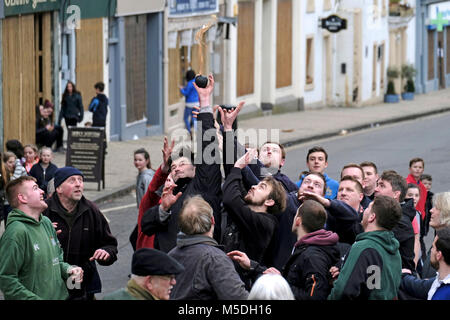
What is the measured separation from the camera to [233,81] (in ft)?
109

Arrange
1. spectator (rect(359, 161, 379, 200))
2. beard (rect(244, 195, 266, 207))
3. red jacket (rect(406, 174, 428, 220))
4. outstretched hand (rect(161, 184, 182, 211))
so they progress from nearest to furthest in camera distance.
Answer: beard (rect(244, 195, 266, 207)) < outstretched hand (rect(161, 184, 182, 211)) < spectator (rect(359, 161, 379, 200)) < red jacket (rect(406, 174, 428, 220))

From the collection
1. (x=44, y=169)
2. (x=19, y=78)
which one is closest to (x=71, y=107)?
(x=19, y=78)

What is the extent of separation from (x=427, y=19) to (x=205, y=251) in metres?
44.0

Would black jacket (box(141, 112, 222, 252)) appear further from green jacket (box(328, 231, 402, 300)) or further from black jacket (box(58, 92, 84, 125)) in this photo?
black jacket (box(58, 92, 84, 125))

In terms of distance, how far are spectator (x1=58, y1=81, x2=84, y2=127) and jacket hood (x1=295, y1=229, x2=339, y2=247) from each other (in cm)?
1615

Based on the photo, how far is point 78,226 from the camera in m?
9.02

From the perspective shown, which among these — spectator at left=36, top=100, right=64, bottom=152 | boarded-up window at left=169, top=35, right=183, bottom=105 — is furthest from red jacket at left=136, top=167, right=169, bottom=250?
boarded-up window at left=169, top=35, right=183, bottom=105

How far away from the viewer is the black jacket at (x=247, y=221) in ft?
27.9

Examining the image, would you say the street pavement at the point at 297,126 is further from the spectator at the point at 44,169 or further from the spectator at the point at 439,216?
the spectator at the point at 439,216

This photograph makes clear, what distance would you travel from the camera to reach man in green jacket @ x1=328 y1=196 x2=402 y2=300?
7508 mm

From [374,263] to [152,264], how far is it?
1.93 metres

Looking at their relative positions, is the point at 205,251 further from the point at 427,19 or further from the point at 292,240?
the point at 427,19

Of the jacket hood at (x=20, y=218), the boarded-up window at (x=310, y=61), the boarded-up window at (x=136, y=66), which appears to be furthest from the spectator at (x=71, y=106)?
the boarded-up window at (x=310, y=61)

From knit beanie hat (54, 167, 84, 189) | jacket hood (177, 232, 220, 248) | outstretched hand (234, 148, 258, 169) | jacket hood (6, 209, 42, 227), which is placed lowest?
jacket hood (177, 232, 220, 248)
